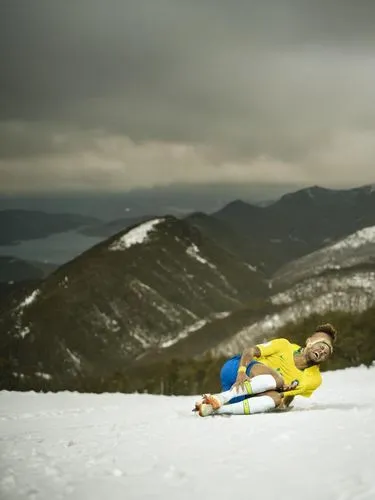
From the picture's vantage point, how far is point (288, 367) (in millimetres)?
6613

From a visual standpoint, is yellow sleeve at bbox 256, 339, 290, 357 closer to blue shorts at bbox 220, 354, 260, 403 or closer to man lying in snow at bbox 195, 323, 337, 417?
man lying in snow at bbox 195, 323, 337, 417

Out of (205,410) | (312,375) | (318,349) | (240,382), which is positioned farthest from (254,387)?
(318,349)

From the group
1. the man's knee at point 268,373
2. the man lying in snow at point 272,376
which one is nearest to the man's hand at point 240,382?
the man lying in snow at point 272,376

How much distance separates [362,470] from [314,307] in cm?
17216

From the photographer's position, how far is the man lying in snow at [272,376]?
6.41 meters

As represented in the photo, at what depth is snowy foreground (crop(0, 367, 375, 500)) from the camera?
341 cm

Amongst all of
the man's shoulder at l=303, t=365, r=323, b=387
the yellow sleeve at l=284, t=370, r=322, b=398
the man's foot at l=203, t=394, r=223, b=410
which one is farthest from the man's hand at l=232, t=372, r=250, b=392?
the man's shoulder at l=303, t=365, r=323, b=387

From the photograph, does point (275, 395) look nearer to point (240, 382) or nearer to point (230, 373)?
point (240, 382)

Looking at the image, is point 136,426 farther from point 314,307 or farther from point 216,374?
point 314,307

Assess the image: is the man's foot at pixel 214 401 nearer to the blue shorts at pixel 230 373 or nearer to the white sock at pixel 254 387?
the white sock at pixel 254 387

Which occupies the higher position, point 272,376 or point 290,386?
point 272,376

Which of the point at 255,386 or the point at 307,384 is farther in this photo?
the point at 307,384

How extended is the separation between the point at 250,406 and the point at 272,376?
41cm

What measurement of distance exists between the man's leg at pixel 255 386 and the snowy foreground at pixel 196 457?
29 centimetres
